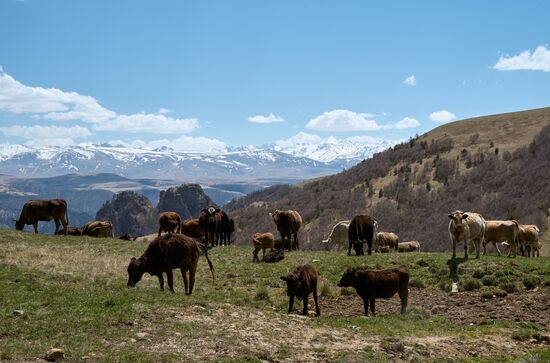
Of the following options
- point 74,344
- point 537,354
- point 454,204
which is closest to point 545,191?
point 454,204

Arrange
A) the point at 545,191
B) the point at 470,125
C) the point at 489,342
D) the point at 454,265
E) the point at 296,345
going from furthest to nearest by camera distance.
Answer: the point at 470,125 → the point at 545,191 → the point at 454,265 → the point at 489,342 → the point at 296,345

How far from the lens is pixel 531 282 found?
20.2 metres

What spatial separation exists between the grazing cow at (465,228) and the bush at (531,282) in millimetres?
4052

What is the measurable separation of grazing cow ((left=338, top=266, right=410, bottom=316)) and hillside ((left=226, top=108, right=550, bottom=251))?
40.8 m

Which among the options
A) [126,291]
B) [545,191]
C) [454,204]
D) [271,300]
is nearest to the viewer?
[126,291]

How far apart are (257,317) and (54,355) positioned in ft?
18.2

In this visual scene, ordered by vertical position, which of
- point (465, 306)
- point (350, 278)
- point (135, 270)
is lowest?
point (465, 306)

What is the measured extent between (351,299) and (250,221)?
3912 inches

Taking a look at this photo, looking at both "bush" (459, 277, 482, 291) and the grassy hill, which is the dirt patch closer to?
the grassy hill

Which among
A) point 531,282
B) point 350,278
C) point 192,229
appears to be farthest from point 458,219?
→ point 192,229

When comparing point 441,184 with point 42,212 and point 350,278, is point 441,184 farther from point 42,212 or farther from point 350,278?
point 350,278

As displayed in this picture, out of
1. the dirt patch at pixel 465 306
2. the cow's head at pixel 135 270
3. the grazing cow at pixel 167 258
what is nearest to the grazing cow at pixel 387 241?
the dirt patch at pixel 465 306

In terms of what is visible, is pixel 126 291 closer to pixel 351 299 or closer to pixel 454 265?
pixel 351 299

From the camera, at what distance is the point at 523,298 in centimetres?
1858
